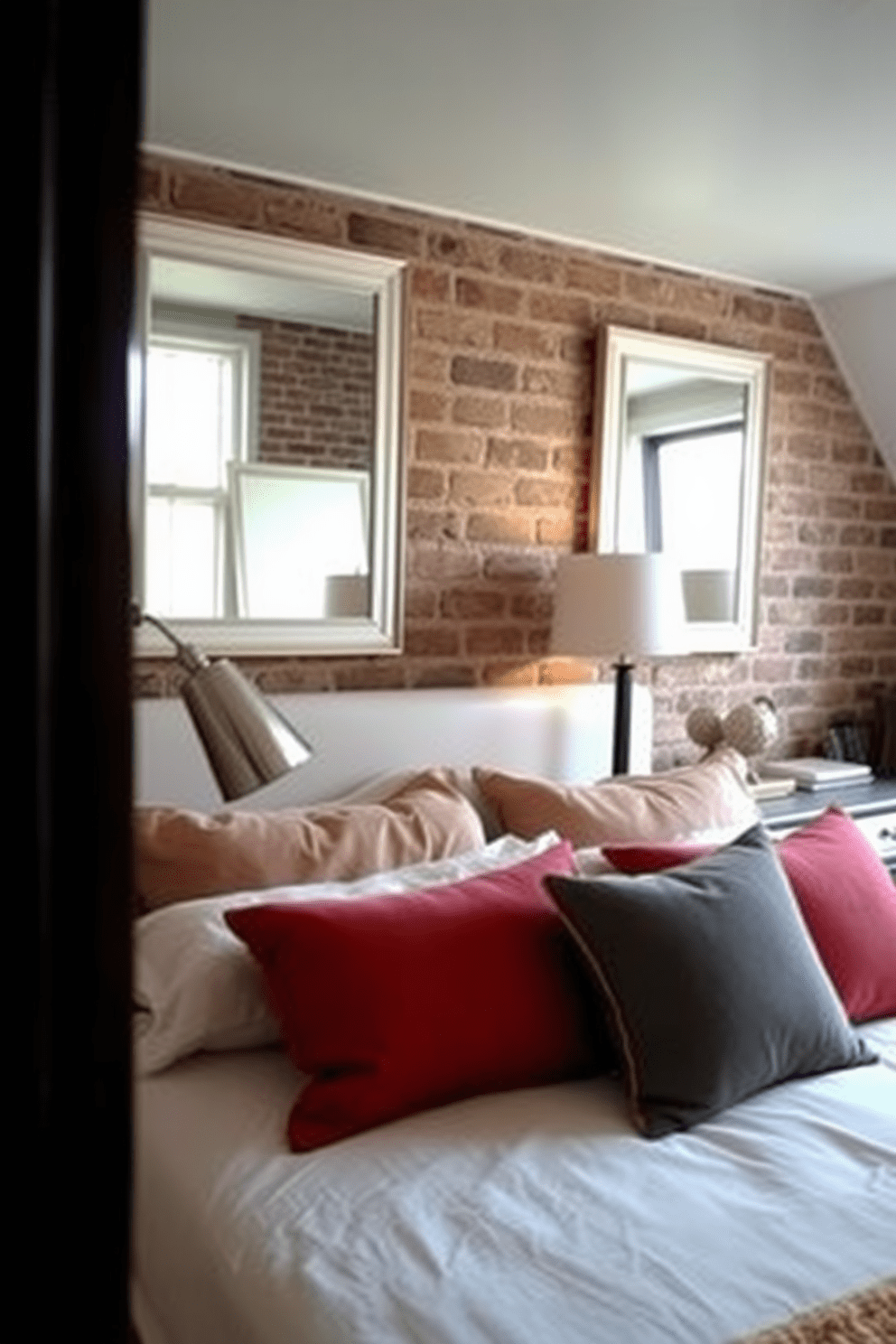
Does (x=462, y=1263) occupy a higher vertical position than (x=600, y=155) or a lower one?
lower

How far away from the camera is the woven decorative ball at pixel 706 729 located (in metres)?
3.10

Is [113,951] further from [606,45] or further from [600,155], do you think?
[600,155]

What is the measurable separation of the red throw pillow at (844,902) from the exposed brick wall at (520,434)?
965 mm

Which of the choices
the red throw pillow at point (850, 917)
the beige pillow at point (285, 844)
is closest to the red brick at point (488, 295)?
the beige pillow at point (285, 844)

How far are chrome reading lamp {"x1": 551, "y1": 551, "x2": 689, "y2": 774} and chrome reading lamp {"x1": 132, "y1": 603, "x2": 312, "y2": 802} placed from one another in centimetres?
138

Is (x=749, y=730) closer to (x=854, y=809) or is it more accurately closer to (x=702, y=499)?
(x=854, y=809)

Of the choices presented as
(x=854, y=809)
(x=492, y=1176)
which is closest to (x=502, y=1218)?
(x=492, y=1176)

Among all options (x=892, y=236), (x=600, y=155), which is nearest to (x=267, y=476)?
(x=600, y=155)

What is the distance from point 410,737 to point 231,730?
117 cm

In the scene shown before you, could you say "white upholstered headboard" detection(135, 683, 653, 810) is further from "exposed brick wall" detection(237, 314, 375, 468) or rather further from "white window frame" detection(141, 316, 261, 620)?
"exposed brick wall" detection(237, 314, 375, 468)

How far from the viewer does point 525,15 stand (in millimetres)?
1787

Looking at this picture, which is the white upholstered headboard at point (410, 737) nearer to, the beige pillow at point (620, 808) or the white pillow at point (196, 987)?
the beige pillow at point (620, 808)

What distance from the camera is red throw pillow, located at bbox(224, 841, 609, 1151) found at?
1.51m

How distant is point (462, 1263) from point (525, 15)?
186cm
